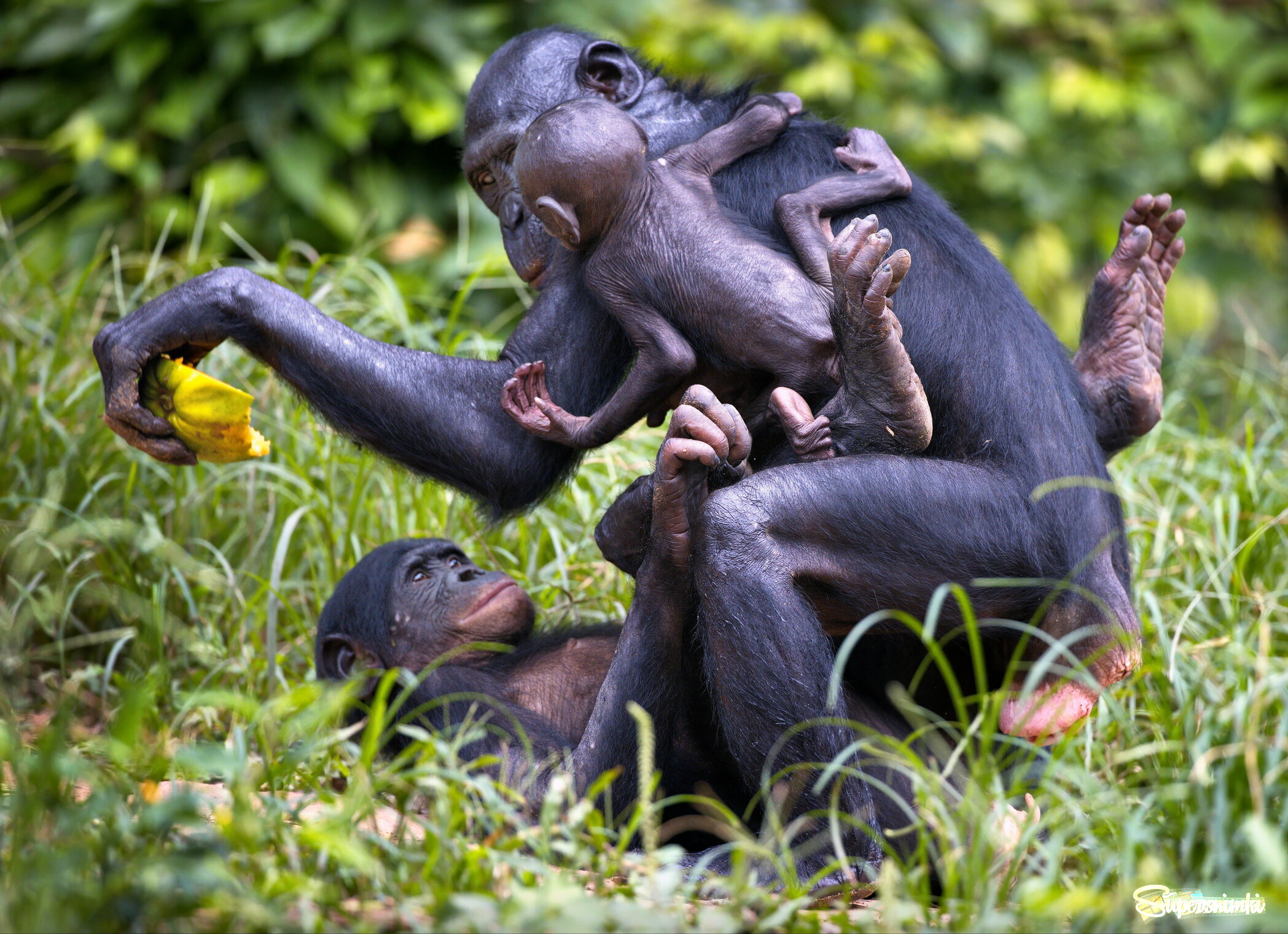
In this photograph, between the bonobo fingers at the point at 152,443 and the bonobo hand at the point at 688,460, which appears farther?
the bonobo fingers at the point at 152,443

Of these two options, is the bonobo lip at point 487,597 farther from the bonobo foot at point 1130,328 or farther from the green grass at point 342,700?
the bonobo foot at point 1130,328

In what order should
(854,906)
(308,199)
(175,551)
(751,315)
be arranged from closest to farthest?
(854,906) → (751,315) → (175,551) → (308,199)

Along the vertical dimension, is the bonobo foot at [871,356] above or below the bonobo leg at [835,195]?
below

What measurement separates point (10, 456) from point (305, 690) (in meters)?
2.72

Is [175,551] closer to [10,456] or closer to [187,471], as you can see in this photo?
[187,471]

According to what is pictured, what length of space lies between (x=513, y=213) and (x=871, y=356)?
1.21 m

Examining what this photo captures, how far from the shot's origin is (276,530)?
4520 millimetres

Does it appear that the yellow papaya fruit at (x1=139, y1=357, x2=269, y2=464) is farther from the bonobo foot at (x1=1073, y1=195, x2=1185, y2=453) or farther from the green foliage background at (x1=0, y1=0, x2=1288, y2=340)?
the green foliage background at (x1=0, y1=0, x2=1288, y2=340)

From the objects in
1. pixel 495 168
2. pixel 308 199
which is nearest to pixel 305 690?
pixel 495 168

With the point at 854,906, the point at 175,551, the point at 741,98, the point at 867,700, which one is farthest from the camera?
the point at 175,551

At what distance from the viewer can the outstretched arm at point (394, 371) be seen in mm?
3129

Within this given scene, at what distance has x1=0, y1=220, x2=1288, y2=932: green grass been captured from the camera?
1965 mm

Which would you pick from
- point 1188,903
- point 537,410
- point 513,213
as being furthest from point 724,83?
point 1188,903

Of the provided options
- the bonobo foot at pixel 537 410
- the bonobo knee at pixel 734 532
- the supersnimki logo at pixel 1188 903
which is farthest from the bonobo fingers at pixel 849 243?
the supersnimki logo at pixel 1188 903
